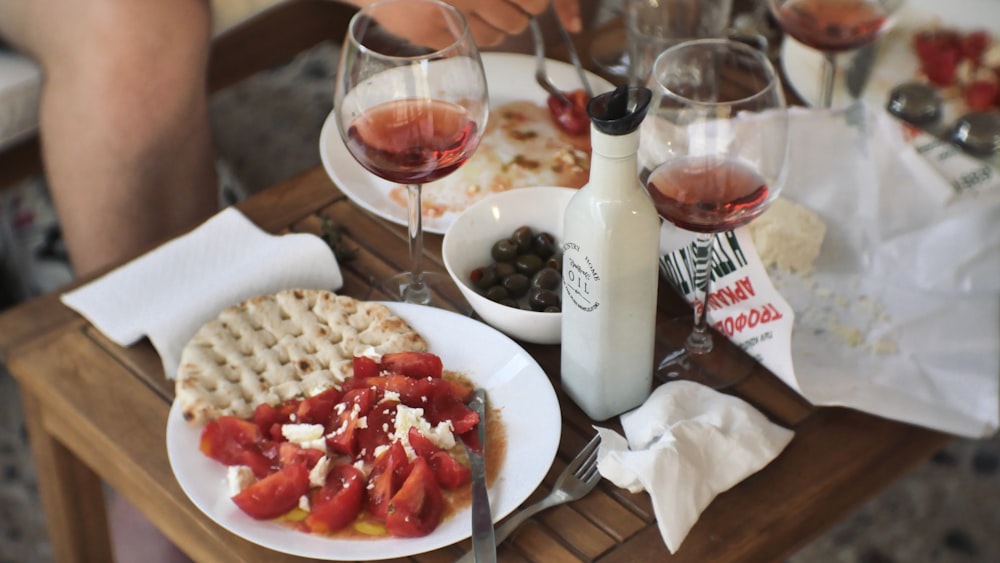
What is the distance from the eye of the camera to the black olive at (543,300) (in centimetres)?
104

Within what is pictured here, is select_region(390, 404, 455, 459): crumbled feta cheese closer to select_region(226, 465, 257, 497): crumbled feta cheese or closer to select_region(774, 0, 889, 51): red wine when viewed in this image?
select_region(226, 465, 257, 497): crumbled feta cheese

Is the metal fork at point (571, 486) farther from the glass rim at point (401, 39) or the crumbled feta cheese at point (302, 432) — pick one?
the glass rim at point (401, 39)

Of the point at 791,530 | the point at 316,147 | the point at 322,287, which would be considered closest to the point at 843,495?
the point at 791,530

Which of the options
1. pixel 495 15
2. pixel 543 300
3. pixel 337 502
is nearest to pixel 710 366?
pixel 543 300

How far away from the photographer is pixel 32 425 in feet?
3.64

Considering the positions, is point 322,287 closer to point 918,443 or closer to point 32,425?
point 32,425

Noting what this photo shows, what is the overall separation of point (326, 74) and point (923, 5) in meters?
1.33

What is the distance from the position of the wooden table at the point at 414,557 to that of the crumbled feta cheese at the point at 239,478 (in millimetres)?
43

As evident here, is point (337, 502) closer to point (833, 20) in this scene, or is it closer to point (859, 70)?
point (833, 20)

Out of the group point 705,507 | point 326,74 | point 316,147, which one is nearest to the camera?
point 705,507

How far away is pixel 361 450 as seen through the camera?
915 mm

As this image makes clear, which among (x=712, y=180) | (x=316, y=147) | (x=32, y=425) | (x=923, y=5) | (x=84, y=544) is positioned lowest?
(x=316, y=147)

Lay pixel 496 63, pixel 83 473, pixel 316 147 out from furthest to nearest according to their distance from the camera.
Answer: pixel 316 147
pixel 496 63
pixel 83 473

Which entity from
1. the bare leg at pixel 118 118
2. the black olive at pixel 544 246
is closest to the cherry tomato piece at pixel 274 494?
the black olive at pixel 544 246
